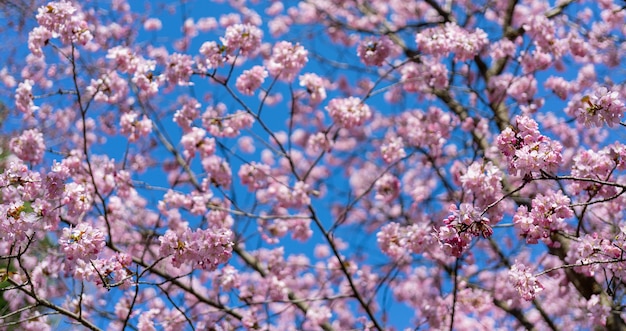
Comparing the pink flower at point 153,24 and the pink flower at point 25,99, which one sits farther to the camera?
the pink flower at point 153,24

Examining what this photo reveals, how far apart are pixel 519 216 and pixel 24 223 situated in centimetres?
263

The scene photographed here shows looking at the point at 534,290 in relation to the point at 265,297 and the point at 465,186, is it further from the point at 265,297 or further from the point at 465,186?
the point at 265,297

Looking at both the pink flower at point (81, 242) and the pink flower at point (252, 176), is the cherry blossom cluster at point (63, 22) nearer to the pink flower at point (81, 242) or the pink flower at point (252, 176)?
the pink flower at point (81, 242)

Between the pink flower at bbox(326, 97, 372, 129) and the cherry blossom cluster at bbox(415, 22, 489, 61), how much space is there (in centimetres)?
73

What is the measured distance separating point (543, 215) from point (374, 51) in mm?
2492

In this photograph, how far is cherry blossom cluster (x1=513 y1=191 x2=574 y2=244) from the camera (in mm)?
3254

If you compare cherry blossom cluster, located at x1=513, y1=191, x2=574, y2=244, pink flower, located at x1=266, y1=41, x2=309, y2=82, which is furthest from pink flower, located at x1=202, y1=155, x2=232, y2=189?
cherry blossom cluster, located at x1=513, y1=191, x2=574, y2=244

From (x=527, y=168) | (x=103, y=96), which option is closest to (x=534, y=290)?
(x=527, y=168)

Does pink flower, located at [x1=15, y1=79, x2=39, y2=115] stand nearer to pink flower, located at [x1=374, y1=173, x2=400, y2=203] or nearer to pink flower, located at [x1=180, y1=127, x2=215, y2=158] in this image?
pink flower, located at [x1=180, y1=127, x2=215, y2=158]

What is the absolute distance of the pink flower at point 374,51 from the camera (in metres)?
5.34

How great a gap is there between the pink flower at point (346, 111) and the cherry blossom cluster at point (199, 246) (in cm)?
202

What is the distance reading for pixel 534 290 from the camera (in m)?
3.21

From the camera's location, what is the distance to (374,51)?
5348mm

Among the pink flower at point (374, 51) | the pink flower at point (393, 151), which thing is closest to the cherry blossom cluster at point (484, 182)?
the pink flower at point (393, 151)
